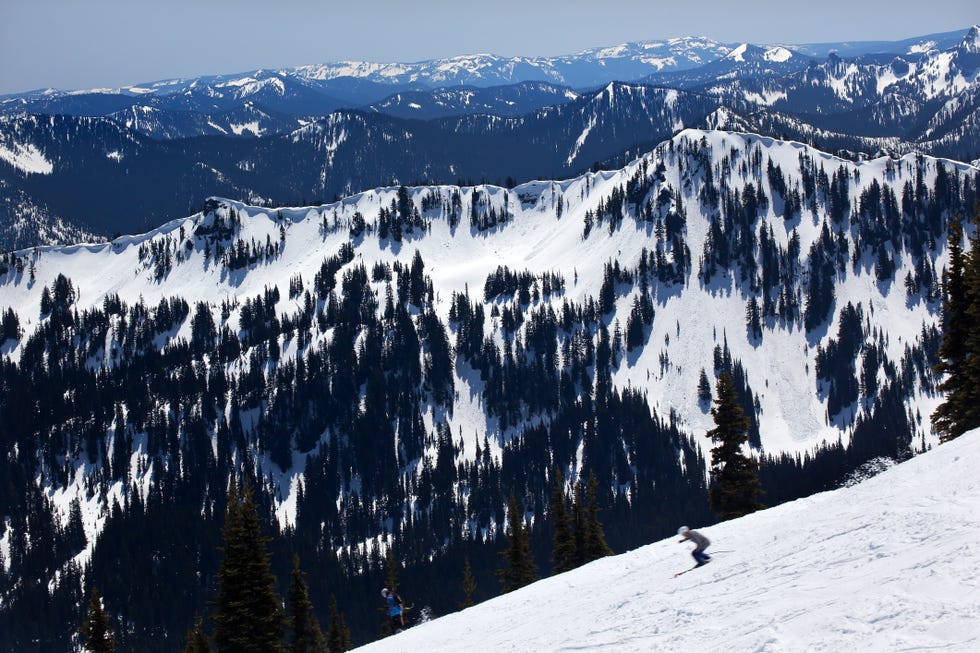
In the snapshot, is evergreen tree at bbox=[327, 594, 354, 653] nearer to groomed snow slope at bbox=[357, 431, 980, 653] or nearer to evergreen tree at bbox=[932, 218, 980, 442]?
groomed snow slope at bbox=[357, 431, 980, 653]

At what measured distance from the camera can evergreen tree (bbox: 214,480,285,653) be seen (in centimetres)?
4722

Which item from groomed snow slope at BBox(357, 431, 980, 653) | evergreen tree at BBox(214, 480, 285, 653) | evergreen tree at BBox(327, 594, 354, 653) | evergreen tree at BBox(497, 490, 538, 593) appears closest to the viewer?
groomed snow slope at BBox(357, 431, 980, 653)

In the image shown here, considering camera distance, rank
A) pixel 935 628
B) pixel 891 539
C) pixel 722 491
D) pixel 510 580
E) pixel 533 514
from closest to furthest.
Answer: pixel 935 628, pixel 891 539, pixel 722 491, pixel 510 580, pixel 533 514

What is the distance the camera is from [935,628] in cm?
2006

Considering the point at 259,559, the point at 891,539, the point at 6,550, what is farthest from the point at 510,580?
the point at 6,550

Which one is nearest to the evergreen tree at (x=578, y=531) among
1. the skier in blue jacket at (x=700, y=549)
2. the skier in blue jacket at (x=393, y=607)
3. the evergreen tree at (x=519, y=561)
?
the evergreen tree at (x=519, y=561)

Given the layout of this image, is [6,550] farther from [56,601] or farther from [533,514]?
[533,514]

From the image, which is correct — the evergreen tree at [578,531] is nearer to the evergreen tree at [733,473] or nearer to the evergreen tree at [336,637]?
the evergreen tree at [733,473]

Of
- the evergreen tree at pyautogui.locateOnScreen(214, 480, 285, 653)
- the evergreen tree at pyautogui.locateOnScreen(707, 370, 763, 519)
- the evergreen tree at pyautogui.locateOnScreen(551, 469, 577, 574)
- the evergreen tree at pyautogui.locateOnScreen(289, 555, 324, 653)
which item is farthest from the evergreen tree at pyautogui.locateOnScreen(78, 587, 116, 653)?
the evergreen tree at pyautogui.locateOnScreen(707, 370, 763, 519)

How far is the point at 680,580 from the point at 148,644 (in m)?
147

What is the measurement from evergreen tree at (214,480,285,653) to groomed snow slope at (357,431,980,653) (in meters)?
11.3

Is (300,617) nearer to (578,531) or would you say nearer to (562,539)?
(562,539)

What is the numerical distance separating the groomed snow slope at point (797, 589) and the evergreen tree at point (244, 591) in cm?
1131

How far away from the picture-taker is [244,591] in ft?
156
